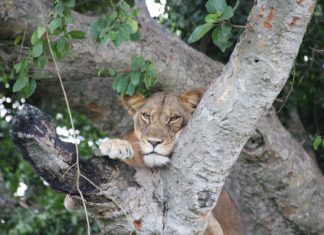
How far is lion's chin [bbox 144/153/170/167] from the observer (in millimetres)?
3470

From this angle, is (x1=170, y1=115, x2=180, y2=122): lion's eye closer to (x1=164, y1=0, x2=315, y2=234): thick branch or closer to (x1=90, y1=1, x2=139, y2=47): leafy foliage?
(x1=164, y1=0, x2=315, y2=234): thick branch

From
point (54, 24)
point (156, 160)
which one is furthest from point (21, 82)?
point (156, 160)

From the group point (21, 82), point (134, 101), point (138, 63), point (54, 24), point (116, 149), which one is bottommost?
point (134, 101)

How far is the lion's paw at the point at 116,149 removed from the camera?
3.31m

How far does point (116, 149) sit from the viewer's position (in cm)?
336

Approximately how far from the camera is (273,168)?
4.50 metres

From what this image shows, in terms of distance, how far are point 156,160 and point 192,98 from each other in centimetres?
65

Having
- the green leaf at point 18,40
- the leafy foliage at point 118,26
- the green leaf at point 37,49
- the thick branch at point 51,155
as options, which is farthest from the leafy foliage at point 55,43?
the green leaf at point 18,40

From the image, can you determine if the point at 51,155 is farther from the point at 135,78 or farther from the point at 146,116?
the point at 146,116

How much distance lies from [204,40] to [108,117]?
3.27 feet

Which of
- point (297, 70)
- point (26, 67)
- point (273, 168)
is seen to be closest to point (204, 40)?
point (297, 70)

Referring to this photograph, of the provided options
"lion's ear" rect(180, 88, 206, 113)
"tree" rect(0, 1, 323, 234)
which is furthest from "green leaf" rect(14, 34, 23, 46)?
"lion's ear" rect(180, 88, 206, 113)

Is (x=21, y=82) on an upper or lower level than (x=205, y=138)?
lower

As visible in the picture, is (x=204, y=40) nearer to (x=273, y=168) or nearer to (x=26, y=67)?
(x=273, y=168)
